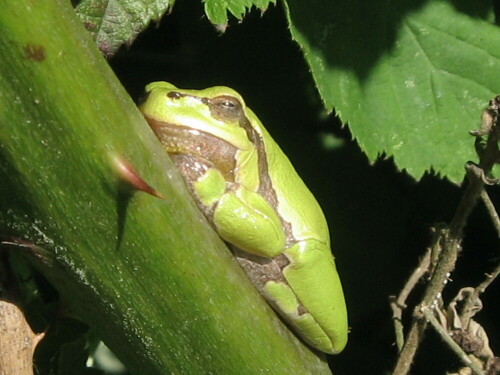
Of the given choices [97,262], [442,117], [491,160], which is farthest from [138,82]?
[97,262]

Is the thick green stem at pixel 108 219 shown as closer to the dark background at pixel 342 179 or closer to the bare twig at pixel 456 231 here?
the bare twig at pixel 456 231

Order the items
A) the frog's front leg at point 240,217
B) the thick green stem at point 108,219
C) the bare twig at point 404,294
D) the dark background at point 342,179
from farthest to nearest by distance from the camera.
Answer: the dark background at point 342,179 → the bare twig at point 404,294 → the frog's front leg at point 240,217 → the thick green stem at point 108,219

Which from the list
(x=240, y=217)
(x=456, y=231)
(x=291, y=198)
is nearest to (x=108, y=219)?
(x=240, y=217)

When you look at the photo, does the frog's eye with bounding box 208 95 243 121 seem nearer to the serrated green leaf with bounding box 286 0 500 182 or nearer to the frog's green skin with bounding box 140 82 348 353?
the frog's green skin with bounding box 140 82 348 353

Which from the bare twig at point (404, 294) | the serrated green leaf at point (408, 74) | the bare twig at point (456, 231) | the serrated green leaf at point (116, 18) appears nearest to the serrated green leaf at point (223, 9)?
the serrated green leaf at point (116, 18)

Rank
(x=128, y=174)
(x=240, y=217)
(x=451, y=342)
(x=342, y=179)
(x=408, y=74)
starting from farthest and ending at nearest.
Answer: (x=342, y=179)
(x=408, y=74)
(x=451, y=342)
(x=240, y=217)
(x=128, y=174)

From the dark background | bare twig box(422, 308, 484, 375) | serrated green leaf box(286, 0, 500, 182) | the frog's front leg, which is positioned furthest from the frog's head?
bare twig box(422, 308, 484, 375)

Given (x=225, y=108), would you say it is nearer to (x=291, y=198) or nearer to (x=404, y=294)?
(x=291, y=198)
